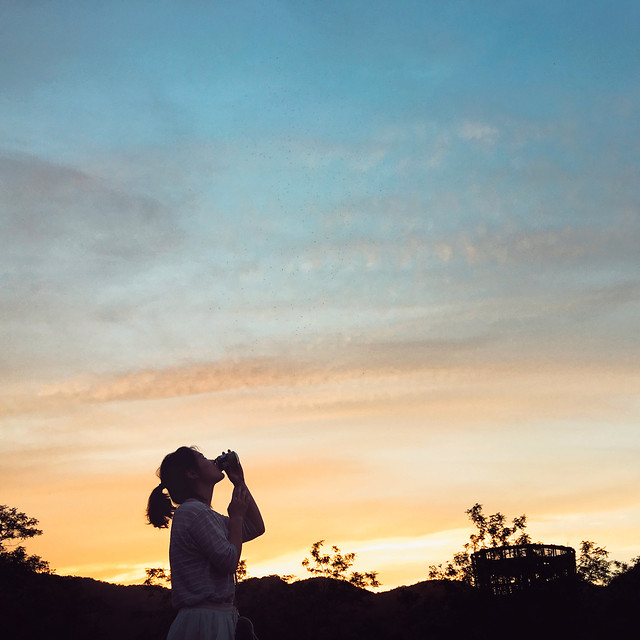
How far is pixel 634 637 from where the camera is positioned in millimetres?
20094

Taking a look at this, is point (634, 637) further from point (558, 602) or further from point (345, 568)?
point (345, 568)

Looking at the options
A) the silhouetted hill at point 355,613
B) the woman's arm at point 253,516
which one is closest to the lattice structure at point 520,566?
the silhouetted hill at point 355,613

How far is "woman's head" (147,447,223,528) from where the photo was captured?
4.83 meters

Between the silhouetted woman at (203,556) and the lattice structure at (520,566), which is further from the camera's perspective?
the lattice structure at (520,566)

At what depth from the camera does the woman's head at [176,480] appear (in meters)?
4.83

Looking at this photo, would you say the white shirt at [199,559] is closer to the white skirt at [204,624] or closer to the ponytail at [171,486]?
the white skirt at [204,624]

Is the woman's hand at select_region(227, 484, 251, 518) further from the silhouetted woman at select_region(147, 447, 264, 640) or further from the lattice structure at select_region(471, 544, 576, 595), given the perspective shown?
the lattice structure at select_region(471, 544, 576, 595)

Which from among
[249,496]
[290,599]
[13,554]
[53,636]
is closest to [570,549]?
[290,599]

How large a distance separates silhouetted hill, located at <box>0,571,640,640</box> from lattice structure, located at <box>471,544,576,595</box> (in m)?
0.32

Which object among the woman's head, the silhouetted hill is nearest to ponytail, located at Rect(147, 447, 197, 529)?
the woman's head

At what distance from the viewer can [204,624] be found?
4293 mm

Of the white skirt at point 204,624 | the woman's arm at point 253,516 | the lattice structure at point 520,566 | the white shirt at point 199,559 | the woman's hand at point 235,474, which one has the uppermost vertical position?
the lattice structure at point 520,566

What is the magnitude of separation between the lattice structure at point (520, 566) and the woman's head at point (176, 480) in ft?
59.7

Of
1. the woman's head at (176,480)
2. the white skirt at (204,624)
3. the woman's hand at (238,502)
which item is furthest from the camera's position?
the woman's head at (176,480)
